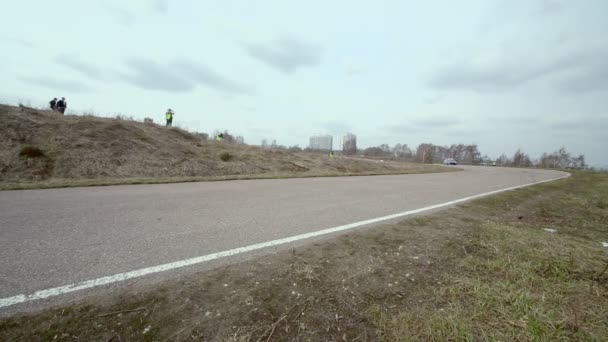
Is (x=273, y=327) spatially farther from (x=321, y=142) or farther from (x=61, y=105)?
(x=321, y=142)

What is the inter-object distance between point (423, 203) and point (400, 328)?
217 inches

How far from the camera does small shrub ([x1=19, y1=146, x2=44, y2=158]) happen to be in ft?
35.2

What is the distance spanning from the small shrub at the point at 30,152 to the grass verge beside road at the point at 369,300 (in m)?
14.0

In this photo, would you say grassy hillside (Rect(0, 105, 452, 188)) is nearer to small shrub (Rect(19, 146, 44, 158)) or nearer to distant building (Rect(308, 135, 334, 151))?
small shrub (Rect(19, 146, 44, 158))

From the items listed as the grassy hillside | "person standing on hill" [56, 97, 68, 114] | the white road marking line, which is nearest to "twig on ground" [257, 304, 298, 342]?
the white road marking line

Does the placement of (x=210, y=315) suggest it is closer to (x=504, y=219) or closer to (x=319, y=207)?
(x=319, y=207)

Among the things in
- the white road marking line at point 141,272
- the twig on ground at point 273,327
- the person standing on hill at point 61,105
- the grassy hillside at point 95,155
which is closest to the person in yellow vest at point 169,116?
the grassy hillside at point 95,155

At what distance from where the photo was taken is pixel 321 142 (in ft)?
278

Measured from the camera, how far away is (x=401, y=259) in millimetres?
2943

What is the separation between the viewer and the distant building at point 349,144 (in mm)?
88562

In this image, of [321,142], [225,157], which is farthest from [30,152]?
[321,142]

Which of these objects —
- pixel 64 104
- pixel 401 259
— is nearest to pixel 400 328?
pixel 401 259

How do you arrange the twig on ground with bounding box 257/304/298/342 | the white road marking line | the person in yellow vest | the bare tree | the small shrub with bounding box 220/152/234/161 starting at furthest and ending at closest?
the bare tree
the person in yellow vest
the small shrub with bounding box 220/152/234/161
the white road marking line
the twig on ground with bounding box 257/304/298/342

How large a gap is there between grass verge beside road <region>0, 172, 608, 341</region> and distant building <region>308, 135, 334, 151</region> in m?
76.4
